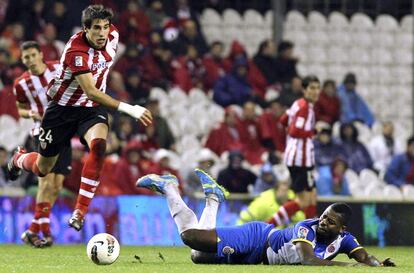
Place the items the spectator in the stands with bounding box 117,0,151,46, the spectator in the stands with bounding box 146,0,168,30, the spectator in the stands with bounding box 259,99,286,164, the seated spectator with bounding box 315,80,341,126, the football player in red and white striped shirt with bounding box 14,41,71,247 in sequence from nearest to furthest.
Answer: the football player in red and white striped shirt with bounding box 14,41,71,247
the spectator in the stands with bounding box 259,99,286,164
the seated spectator with bounding box 315,80,341,126
the spectator in the stands with bounding box 117,0,151,46
the spectator in the stands with bounding box 146,0,168,30

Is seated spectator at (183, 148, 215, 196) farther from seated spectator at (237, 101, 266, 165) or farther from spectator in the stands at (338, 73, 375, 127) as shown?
spectator in the stands at (338, 73, 375, 127)

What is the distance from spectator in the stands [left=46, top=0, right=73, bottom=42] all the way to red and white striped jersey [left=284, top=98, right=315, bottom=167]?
21.8ft

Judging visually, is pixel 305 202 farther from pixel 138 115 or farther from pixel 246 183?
pixel 138 115

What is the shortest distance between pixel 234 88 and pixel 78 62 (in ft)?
33.1

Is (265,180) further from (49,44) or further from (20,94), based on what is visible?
(20,94)

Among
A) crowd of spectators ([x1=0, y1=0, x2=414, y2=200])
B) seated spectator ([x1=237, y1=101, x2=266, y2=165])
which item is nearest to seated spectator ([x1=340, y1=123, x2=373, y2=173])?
crowd of spectators ([x1=0, y1=0, x2=414, y2=200])

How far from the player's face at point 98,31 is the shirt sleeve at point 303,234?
2.68 metres

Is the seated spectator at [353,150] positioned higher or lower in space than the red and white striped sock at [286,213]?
higher

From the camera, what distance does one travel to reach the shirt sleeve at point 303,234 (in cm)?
1068

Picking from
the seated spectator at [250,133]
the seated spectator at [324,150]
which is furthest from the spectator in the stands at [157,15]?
the seated spectator at [324,150]

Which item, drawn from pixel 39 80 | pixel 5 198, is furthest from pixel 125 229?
pixel 39 80

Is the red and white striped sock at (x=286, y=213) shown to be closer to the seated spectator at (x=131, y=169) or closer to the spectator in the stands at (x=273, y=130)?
the seated spectator at (x=131, y=169)

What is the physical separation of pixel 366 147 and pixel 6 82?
6139 millimetres

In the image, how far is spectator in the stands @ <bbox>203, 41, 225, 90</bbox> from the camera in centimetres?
2227
